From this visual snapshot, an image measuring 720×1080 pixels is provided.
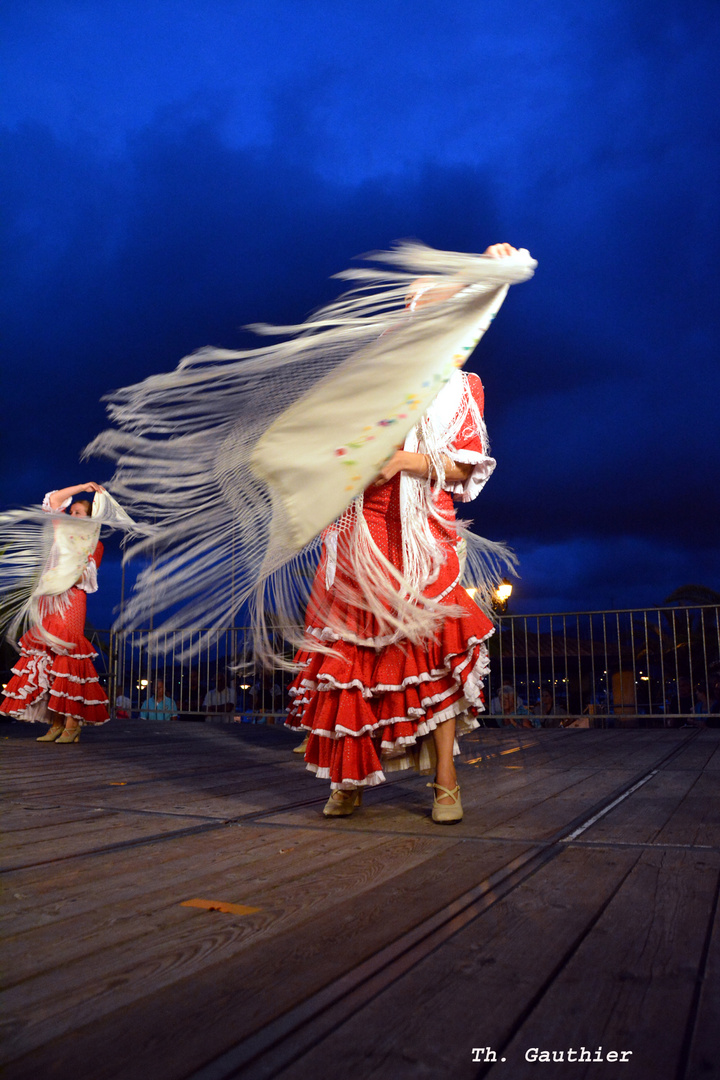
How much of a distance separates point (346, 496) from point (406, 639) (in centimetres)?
75

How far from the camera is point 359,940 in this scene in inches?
53.2

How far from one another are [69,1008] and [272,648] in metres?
1.43

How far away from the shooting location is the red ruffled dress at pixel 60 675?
217 inches

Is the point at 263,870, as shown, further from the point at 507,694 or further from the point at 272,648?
the point at 507,694

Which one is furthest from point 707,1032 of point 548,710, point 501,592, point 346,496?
point 548,710

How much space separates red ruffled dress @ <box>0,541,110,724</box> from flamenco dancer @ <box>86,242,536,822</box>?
11.0 feet

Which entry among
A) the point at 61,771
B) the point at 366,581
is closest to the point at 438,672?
the point at 366,581

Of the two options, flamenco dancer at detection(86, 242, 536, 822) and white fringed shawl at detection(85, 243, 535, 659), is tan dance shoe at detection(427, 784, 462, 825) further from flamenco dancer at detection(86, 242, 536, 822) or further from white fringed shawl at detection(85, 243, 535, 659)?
white fringed shawl at detection(85, 243, 535, 659)

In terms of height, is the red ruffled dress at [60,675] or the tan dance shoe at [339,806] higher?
the red ruffled dress at [60,675]

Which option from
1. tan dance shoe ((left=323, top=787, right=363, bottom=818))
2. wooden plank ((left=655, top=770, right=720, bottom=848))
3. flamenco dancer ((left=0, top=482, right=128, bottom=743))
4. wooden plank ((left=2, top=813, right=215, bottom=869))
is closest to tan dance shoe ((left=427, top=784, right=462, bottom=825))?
tan dance shoe ((left=323, top=787, right=363, bottom=818))

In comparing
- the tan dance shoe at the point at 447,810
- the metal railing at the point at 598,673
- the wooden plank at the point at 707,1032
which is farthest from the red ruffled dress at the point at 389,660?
the metal railing at the point at 598,673

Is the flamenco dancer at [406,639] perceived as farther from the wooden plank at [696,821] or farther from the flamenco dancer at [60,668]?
the flamenco dancer at [60,668]

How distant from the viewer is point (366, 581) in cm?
249

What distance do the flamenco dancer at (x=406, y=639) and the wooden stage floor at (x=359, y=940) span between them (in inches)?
9.1
